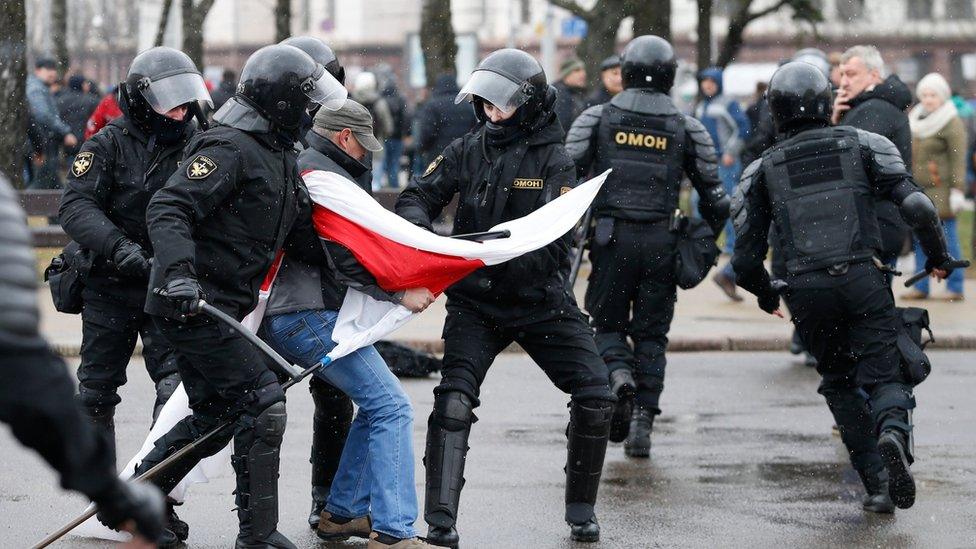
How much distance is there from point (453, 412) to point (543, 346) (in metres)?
0.44

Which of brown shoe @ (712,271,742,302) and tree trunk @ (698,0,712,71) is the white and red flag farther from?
tree trunk @ (698,0,712,71)

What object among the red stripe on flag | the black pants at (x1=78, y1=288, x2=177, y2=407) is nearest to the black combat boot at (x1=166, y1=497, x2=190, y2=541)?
the black pants at (x1=78, y1=288, x2=177, y2=407)

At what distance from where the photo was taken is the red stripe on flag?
5.66 meters

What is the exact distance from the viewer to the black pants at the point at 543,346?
19.8 feet

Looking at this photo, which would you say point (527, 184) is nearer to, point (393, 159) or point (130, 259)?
point (130, 259)

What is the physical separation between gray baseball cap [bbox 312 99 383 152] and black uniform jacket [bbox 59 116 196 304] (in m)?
0.63

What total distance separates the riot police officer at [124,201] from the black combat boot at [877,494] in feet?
9.13

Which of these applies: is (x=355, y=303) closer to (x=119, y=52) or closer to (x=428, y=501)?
(x=428, y=501)

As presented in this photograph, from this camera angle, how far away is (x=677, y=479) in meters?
7.34

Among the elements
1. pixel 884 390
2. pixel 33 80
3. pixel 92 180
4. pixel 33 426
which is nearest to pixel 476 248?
pixel 92 180

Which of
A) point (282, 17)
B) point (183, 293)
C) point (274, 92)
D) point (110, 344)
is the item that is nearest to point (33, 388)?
point (183, 293)

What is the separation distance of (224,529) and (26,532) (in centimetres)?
72

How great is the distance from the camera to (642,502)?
6840 mm

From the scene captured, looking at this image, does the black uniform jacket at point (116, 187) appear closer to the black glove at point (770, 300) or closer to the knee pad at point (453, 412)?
the knee pad at point (453, 412)
